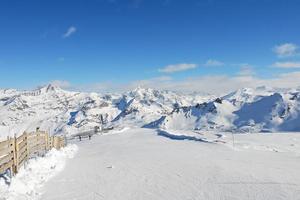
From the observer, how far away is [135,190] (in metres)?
12.2

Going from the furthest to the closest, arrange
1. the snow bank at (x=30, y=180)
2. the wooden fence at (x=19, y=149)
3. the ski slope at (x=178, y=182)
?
1. the wooden fence at (x=19, y=149)
2. the ski slope at (x=178, y=182)
3. the snow bank at (x=30, y=180)

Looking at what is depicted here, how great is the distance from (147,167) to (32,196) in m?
6.74

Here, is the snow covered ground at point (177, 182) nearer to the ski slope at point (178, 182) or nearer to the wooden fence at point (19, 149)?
the ski slope at point (178, 182)

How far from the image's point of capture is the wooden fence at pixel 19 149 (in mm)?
12969

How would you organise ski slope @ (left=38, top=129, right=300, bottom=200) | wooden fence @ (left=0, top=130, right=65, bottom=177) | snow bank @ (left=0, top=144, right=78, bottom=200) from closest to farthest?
snow bank @ (left=0, top=144, right=78, bottom=200) < ski slope @ (left=38, top=129, right=300, bottom=200) < wooden fence @ (left=0, top=130, right=65, bottom=177)

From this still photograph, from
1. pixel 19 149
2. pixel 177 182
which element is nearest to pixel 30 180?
pixel 19 149

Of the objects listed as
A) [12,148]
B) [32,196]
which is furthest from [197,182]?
[12,148]

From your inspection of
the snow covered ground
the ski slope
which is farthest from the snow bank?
the ski slope

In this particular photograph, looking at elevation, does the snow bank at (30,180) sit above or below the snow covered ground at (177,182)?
above

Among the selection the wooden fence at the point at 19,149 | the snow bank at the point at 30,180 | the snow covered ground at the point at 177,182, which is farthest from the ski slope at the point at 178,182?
the wooden fence at the point at 19,149

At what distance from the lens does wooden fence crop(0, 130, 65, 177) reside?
511 inches

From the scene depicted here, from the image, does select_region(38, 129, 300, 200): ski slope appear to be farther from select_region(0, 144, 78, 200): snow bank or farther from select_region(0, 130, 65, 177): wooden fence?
select_region(0, 130, 65, 177): wooden fence

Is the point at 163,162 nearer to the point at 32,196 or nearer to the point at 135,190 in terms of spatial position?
the point at 135,190

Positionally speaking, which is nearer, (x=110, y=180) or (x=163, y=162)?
(x=110, y=180)
